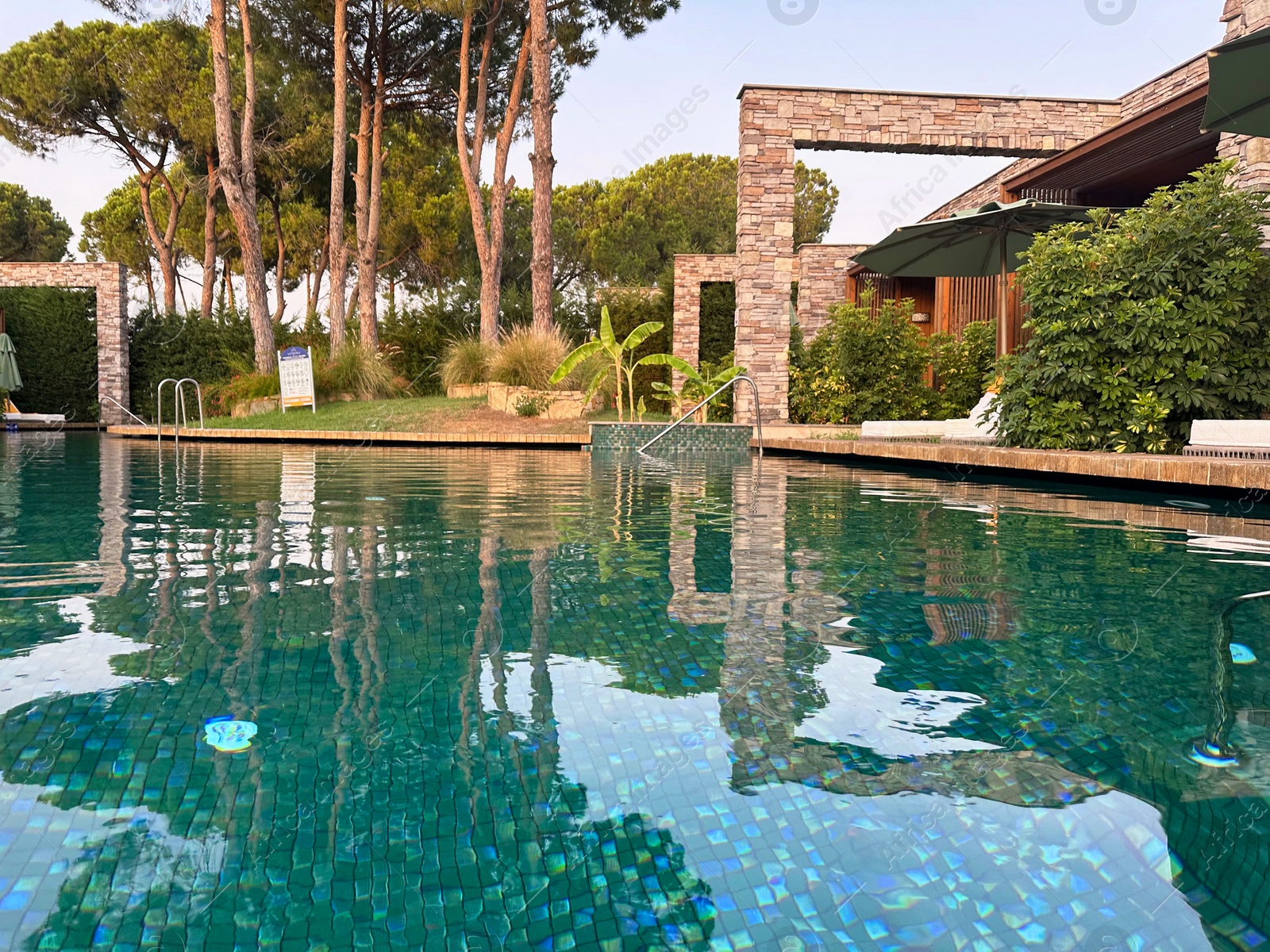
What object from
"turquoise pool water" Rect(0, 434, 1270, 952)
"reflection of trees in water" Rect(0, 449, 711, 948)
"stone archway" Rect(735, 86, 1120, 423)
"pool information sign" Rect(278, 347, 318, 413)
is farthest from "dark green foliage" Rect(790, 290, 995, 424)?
"reflection of trees in water" Rect(0, 449, 711, 948)

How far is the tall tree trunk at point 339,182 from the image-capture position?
18656 millimetres

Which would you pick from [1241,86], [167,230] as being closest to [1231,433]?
[1241,86]

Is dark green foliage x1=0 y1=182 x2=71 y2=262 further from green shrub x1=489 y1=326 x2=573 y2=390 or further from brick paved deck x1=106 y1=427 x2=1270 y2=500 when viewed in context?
green shrub x1=489 y1=326 x2=573 y2=390

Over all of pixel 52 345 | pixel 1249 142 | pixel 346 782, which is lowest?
pixel 346 782

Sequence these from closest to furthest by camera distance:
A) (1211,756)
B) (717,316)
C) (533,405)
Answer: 1. (1211,756)
2. (533,405)
3. (717,316)

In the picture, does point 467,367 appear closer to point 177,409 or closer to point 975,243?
point 177,409

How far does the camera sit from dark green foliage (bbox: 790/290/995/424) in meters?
13.3

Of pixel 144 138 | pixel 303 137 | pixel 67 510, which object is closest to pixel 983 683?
pixel 67 510

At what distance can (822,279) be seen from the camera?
19.9 metres

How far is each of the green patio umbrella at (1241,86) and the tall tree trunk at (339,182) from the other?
15664mm

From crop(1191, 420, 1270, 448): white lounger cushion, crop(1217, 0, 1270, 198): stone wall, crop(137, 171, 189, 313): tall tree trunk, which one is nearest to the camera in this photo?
crop(1191, 420, 1270, 448): white lounger cushion

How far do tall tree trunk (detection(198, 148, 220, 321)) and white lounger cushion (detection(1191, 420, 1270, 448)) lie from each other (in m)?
24.2

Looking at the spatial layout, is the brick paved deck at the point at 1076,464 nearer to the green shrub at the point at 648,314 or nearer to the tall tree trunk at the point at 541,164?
the tall tree trunk at the point at 541,164

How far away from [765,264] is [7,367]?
16926mm
